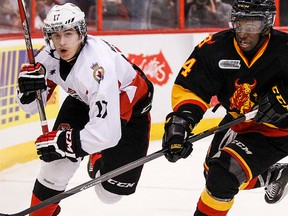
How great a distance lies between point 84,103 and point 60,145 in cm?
39

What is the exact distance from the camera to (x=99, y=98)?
10.4ft

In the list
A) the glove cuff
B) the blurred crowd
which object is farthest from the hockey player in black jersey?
the blurred crowd

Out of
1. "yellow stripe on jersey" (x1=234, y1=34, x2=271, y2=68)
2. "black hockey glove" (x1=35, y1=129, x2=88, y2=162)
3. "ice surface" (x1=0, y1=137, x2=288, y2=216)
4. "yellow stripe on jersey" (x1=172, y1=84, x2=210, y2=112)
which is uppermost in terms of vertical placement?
"yellow stripe on jersey" (x1=234, y1=34, x2=271, y2=68)

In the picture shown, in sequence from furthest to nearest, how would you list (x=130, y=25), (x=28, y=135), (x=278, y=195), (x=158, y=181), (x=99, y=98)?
(x=130, y=25) → (x=28, y=135) → (x=158, y=181) → (x=278, y=195) → (x=99, y=98)

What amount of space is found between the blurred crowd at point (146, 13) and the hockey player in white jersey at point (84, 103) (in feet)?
6.50

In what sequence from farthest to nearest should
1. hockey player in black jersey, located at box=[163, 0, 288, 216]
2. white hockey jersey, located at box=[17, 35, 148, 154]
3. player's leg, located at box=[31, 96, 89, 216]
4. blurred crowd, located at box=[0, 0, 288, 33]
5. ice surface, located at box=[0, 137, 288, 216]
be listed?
blurred crowd, located at box=[0, 0, 288, 33]
ice surface, located at box=[0, 137, 288, 216]
player's leg, located at box=[31, 96, 89, 216]
hockey player in black jersey, located at box=[163, 0, 288, 216]
white hockey jersey, located at box=[17, 35, 148, 154]

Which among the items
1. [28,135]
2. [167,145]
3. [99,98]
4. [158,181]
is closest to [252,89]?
[167,145]

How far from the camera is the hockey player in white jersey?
10.5 feet

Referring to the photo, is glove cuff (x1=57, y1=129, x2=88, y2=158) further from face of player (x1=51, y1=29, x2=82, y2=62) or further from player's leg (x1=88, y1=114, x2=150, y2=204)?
player's leg (x1=88, y1=114, x2=150, y2=204)

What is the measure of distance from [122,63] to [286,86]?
665 mm

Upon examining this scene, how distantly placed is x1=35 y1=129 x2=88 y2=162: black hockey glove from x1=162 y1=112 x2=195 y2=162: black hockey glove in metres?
0.33

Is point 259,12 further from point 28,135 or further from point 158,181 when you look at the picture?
point 28,135

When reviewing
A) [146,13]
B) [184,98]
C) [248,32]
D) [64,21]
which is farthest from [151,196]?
[146,13]

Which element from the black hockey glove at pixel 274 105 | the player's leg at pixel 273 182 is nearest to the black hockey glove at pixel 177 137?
the black hockey glove at pixel 274 105
